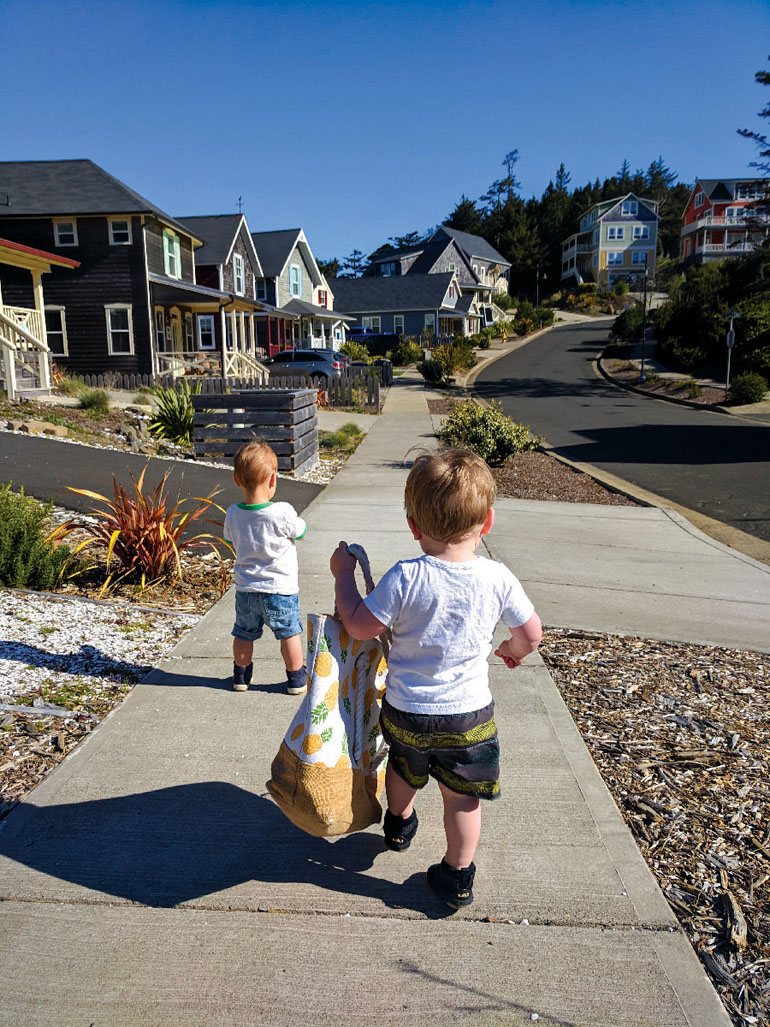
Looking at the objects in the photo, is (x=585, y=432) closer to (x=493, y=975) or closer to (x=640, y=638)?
(x=640, y=638)

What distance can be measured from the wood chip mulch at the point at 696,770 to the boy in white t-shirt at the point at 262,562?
1479 mm

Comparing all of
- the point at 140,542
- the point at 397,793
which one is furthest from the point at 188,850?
the point at 140,542

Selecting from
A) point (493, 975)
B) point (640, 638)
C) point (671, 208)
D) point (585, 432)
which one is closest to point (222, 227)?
point (585, 432)

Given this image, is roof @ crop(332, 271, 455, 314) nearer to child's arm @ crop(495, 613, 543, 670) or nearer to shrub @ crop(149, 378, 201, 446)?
shrub @ crop(149, 378, 201, 446)

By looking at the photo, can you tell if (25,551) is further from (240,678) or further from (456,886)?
(456,886)

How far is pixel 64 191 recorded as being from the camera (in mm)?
27703

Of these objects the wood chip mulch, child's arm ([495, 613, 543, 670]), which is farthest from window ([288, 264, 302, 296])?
child's arm ([495, 613, 543, 670])

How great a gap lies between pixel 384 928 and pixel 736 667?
299 cm

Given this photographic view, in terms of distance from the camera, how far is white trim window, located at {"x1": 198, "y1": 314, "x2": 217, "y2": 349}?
36.1m

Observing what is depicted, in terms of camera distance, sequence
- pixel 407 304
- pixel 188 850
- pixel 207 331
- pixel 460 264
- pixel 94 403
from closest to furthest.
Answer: pixel 188 850, pixel 94 403, pixel 207 331, pixel 407 304, pixel 460 264

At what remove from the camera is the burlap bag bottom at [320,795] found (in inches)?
92.7

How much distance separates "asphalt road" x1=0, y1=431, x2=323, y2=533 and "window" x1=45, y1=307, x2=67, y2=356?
19187 millimetres

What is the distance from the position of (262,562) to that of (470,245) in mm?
79012

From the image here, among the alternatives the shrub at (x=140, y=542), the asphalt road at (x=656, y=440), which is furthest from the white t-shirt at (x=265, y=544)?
the asphalt road at (x=656, y=440)
